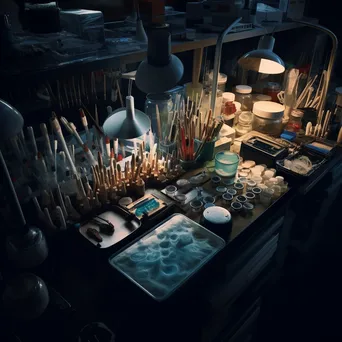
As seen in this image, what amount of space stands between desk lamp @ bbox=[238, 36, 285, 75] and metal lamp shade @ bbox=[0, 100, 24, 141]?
1226 millimetres

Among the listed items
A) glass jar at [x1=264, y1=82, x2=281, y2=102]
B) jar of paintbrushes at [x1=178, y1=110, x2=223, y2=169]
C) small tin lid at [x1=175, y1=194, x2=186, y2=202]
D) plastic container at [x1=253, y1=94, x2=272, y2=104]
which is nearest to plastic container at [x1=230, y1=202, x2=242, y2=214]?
small tin lid at [x1=175, y1=194, x2=186, y2=202]

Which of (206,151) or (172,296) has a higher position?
(206,151)

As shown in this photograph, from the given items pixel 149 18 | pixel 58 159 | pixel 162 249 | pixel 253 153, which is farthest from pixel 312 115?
pixel 58 159

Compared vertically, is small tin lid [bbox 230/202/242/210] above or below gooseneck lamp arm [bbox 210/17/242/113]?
below

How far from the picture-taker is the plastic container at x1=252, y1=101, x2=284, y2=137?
6.83ft

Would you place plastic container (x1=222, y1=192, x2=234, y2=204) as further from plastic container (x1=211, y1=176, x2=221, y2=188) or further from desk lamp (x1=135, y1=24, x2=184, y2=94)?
desk lamp (x1=135, y1=24, x2=184, y2=94)

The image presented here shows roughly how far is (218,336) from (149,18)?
159 centimetres

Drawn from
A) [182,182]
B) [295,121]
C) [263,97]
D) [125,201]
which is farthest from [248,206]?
[263,97]

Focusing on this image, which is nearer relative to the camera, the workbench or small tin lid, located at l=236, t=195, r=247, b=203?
the workbench

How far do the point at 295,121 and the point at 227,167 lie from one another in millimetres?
890

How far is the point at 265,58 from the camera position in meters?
1.65

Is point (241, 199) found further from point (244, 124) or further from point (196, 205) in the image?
point (244, 124)

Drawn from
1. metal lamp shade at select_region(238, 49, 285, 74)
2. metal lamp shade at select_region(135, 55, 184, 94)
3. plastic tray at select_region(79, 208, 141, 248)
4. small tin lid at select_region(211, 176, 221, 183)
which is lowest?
plastic tray at select_region(79, 208, 141, 248)

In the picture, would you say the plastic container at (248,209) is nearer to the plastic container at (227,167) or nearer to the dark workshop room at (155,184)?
the dark workshop room at (155,184)
